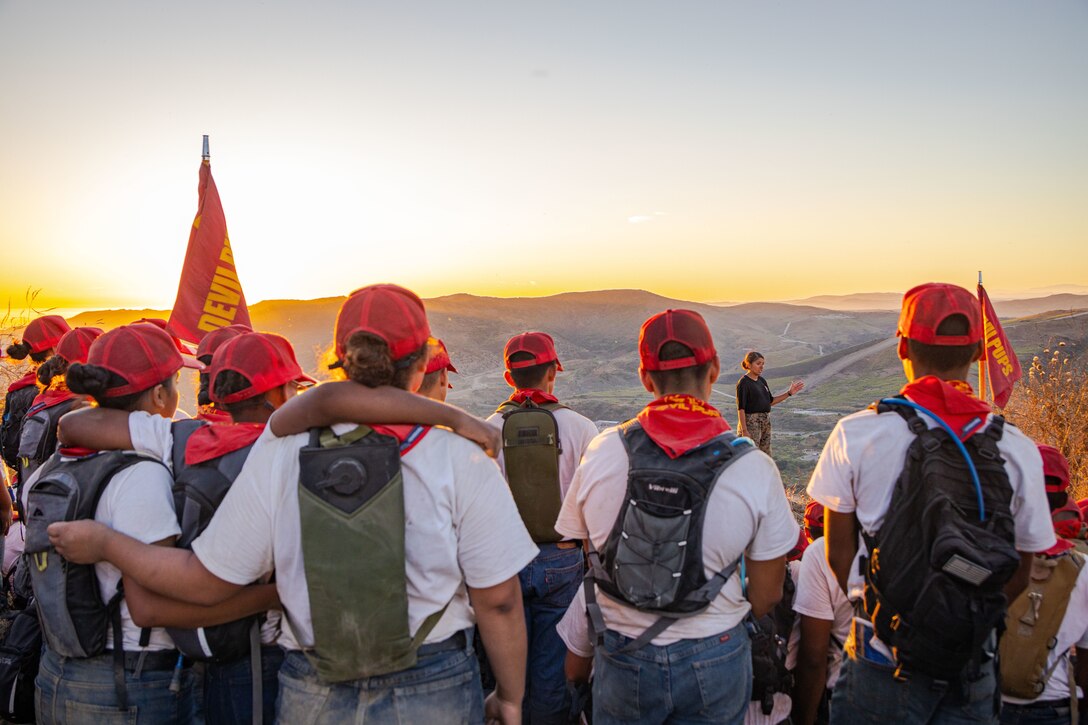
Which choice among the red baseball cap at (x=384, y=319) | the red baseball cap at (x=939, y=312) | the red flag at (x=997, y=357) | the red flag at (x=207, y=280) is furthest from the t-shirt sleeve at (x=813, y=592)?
the red flag at (x=997, y=357)

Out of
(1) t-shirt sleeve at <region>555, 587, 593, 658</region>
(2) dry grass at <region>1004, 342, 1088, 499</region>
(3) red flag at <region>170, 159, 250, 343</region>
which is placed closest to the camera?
(1) t-shirt sleeve at <region>555, 587, 593, 658</region>

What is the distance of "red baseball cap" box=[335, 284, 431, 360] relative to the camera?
1.93 m

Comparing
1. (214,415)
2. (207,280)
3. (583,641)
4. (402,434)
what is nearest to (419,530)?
(402,434)

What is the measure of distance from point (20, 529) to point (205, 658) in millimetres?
3598

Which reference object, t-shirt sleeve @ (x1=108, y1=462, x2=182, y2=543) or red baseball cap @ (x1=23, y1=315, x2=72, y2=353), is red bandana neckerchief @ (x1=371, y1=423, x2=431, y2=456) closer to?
t-shirt sleeve @ (x1=108, y1=462, x2=182, y2=543)

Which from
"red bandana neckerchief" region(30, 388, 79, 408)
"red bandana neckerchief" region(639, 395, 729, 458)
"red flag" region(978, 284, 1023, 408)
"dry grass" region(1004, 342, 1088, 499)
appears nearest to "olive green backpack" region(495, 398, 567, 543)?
"red bandana neckerchief" region(639, 395, 729, 458)

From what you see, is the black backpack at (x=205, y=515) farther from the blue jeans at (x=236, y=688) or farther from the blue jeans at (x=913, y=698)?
the blue jeans at (x=913, y=698)

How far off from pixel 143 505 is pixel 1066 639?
3.83 meters

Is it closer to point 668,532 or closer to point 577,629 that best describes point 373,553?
point 668,532

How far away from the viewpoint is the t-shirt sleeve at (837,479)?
Answer: 8.14 feet

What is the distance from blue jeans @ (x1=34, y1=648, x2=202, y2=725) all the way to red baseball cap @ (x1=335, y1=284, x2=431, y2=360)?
1.46 meters

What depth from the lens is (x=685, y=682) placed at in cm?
237

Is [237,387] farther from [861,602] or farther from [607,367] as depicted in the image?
[607,367]

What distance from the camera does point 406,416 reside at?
1.89m
